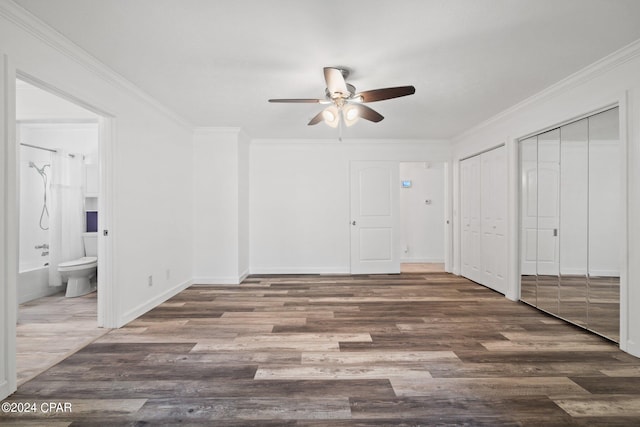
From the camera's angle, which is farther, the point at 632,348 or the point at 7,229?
the point at 632,348

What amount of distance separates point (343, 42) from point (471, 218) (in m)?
3.79

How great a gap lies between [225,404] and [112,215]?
2.13m

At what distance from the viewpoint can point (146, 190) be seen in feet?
11.4

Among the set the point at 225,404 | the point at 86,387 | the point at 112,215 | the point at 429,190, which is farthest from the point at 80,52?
the point at 429,190

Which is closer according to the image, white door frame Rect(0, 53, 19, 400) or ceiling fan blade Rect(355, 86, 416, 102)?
white door frame Rect(0, 53, 19, 400)

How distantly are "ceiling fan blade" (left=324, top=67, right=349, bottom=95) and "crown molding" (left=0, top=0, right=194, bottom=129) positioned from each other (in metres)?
1.93

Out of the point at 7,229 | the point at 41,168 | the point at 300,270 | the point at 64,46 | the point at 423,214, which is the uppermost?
the point at 64,46

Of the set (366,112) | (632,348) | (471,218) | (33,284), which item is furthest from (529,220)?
(33,284)

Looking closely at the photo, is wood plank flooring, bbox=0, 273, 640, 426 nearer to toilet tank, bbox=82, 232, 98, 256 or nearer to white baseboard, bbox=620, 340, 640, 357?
white baseboard, bbox=620, 340, 640, 357

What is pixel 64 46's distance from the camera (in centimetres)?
227

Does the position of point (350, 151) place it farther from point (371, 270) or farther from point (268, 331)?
point (268, 331)

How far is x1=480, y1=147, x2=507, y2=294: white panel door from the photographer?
4.09 meters

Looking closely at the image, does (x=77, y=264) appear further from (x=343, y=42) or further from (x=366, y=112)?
(x=343, y=42)

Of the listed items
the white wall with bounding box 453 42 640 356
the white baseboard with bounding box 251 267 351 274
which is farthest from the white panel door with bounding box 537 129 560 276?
the white baseboard with bounding box 251 267 351 274
